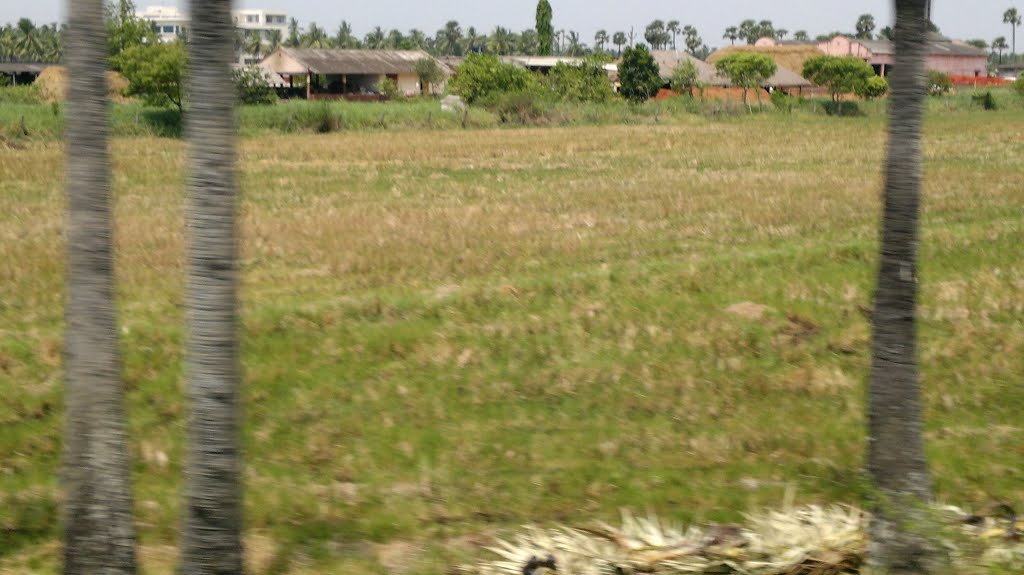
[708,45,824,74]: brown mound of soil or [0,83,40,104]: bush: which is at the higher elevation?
[708,45,824,74]: brown mound of soil

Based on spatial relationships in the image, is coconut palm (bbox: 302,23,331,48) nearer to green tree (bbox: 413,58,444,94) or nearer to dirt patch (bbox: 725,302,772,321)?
green tree (bbox: 413,58,444,94)

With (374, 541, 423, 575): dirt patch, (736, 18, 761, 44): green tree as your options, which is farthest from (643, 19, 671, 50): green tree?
(374, 541, 423, 575): dirt patch

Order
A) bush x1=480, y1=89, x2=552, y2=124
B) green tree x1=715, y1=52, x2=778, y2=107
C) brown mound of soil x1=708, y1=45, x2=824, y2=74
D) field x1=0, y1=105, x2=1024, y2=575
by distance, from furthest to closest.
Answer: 1. brown mound of soil x1=708, y1=45, x2=824, y2=74
2. green tree x1=715, y1=52, x2=778, y2=107
3. bush x1=480, y1=89, x2=552, y2=124
4. field x1=0, y1=105, x2=1024, y2=575

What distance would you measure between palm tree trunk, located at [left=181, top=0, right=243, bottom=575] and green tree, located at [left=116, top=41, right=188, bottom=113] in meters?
42.9

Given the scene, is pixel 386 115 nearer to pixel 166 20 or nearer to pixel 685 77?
pixel 166 20

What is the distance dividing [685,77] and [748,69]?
4.68 m

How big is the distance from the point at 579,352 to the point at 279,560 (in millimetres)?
6368

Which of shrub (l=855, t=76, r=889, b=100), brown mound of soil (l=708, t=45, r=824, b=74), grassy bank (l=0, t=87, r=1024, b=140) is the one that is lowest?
grassy bank (l=0, t=87, r=1024, b=140)

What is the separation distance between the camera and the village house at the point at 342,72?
8319 cm

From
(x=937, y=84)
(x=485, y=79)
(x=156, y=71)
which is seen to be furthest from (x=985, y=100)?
(x=156, y=71)

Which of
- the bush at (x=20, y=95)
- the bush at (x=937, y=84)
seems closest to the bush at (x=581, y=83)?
the bush at (x=937, y=84)

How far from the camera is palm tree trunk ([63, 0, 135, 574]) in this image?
6.38 metres

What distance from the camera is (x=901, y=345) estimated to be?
696cm

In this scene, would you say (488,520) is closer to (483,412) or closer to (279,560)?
(279,560)
